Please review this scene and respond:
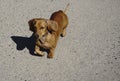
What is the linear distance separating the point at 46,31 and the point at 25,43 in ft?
3.91

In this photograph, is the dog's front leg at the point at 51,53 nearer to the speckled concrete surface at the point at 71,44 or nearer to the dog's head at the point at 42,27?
the speckled concrete surface at the point at 71,44

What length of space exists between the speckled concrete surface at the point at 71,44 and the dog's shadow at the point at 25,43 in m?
0.03

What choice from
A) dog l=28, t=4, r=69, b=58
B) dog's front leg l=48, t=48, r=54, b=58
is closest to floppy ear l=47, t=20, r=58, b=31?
dog l=28, t=4, r=69, b=58

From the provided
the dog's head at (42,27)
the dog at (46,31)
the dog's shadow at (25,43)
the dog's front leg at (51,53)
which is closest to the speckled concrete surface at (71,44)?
the dog's shadow at (25,43)

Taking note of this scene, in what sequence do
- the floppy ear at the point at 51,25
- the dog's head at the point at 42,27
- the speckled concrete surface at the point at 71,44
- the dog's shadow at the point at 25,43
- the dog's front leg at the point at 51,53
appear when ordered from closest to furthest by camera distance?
the dog's head at the point at 42,27
the floppy ear at the point at 51,25
the speckled concrete surface at the point at 71,44
the dog's front leg at the point at 51,53
the dog's shadow at the point at 25,43

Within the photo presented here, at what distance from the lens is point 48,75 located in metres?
5.84

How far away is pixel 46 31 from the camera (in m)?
5.71

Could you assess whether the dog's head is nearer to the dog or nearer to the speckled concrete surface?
the dog

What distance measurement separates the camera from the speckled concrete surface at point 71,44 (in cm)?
591

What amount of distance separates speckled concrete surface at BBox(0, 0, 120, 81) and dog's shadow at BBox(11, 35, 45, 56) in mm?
26

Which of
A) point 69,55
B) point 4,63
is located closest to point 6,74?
point 4,63

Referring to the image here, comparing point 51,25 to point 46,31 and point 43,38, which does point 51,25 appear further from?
point 43,38

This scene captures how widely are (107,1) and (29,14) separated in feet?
9.28

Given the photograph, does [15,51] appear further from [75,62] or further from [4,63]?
[75,62]
